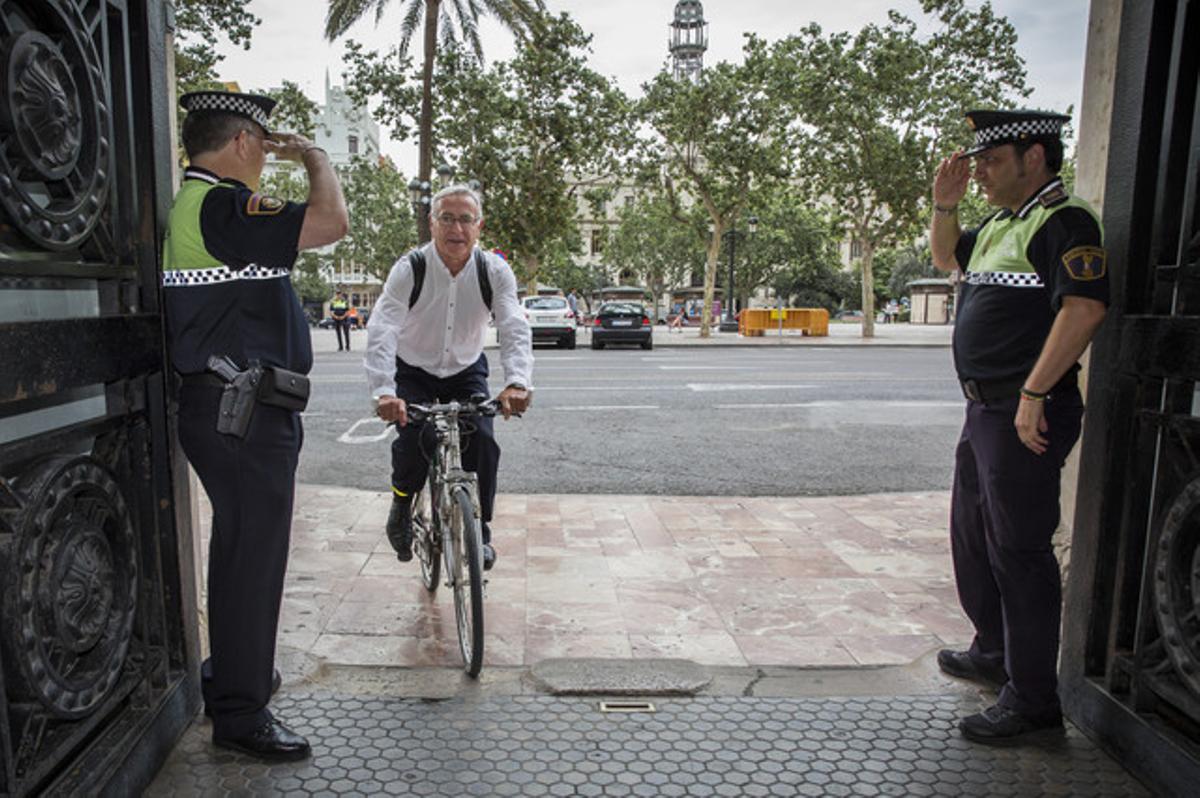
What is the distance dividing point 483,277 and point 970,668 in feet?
8.58

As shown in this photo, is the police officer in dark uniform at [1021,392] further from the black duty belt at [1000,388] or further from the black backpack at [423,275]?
the black backpack at [423,275]

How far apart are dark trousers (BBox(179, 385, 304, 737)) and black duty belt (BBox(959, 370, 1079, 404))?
7.17 feet

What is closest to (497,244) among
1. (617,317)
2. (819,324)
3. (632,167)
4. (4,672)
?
(632,167)

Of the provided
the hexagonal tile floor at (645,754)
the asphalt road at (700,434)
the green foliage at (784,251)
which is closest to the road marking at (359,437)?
the asphalt road at (700,434)

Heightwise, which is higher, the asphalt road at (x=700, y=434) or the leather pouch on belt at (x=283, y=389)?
the leather pouch on belt at (x=283, y=389)

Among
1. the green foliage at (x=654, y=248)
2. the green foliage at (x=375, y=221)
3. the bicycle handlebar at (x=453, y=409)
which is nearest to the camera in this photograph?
the bicycle handlebar at (x=453, y=409)

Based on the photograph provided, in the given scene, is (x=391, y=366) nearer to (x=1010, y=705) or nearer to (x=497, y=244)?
(x=1010, y=705)

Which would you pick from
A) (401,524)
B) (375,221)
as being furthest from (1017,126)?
(375,221)

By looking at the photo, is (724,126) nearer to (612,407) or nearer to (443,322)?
(612,407)

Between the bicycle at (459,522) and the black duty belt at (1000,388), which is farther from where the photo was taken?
the bicycle at (459,522)

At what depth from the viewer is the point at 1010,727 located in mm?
2902

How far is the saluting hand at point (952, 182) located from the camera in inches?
129

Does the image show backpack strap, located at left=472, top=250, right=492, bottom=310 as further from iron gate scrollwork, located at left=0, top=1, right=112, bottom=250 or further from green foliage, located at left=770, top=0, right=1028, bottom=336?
green foliage, located at left=770, top=0, right=1028, bottom=336

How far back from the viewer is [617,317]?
25297 mm
